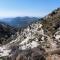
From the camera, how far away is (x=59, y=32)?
68.4 ft

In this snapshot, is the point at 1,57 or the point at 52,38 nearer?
the point at 1,57

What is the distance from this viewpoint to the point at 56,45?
16969mm

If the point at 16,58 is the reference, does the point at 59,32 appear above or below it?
above

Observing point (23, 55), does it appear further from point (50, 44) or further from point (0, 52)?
point (0, 52)

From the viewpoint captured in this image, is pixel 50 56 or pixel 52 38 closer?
pixel 50 56

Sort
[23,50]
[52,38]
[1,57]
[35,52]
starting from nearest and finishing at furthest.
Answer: [35,52]
[23,50]
[1,57]
[52,38]

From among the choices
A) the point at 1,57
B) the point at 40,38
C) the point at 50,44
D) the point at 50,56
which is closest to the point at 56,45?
the point at 50,44

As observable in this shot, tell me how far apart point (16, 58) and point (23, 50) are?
3.17 feet

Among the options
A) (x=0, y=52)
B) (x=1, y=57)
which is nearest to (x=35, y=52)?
(x=1, y=57)

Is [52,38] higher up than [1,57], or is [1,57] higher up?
[52,38]

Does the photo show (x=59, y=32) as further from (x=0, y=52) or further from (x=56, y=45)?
(x=0, y=52)

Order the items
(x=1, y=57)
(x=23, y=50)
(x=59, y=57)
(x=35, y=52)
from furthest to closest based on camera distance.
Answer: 1. (x=1, y=57)
2. (x=23, y=50)
3. (x=35, y=52)
4. (x=59, y=57)

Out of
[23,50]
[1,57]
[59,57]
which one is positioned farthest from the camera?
[1,57]

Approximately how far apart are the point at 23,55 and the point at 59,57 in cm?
301
